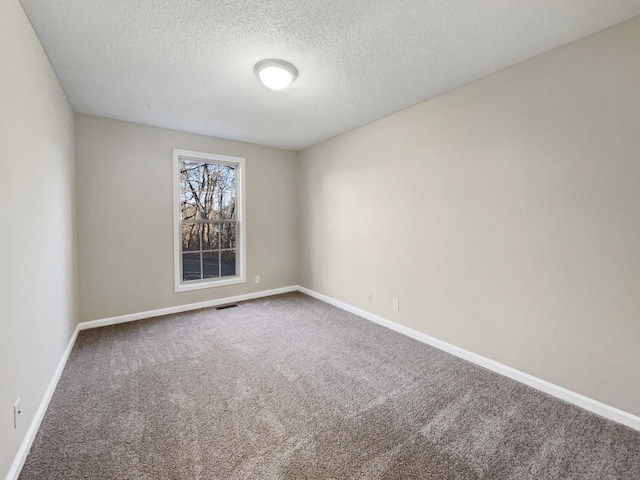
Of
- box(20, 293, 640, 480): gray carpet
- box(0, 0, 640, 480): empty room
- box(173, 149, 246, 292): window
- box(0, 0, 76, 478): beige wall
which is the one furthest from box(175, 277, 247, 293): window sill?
box(0, 0, 76, 478): beige wall

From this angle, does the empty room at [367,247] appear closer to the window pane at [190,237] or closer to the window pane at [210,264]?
the window pane at [190,237]

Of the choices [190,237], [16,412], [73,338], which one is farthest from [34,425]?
[190,237]

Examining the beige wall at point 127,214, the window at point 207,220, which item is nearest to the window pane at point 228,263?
the window at point 207,220

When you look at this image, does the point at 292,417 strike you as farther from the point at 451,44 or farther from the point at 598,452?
the point at 451,44

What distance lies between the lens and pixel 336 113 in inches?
132

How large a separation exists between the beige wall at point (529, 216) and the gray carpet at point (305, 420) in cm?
37

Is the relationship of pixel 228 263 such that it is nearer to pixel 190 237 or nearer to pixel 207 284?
pixel 207 284

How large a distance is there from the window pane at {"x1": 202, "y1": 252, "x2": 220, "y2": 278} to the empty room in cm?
83

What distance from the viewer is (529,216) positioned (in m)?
2.27

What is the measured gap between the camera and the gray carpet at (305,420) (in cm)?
152

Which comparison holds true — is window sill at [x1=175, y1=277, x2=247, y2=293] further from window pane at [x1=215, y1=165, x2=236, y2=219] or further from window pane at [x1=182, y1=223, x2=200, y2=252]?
window pane at [x1=215, y1=165, x2=236, y2=219]

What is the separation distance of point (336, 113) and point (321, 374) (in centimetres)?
285

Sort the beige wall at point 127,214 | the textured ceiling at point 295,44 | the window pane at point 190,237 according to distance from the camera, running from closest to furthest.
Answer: the textured ceiling at point 295,44 < the beige wall at point 127,214 < the window pane at point 190,237

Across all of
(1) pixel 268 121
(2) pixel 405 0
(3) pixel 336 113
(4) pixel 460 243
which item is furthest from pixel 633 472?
(1) pixel 268 121
